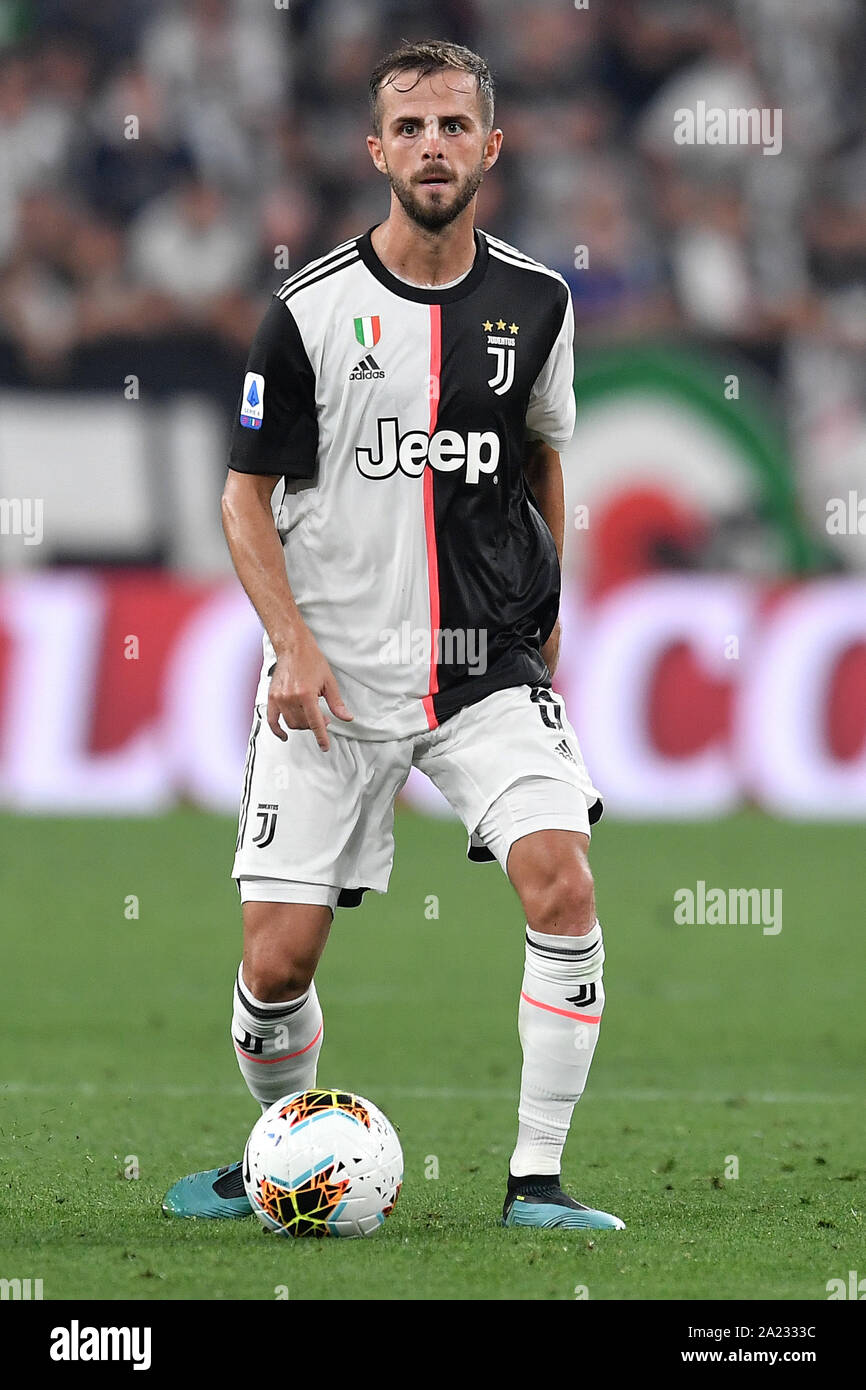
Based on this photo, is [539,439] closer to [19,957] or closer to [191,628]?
[19,957]

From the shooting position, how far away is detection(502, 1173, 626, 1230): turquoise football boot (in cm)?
439

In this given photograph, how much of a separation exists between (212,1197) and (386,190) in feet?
39.4

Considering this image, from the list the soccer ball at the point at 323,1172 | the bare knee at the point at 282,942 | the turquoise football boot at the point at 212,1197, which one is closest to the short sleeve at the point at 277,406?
the bare knee at the point at 282,942

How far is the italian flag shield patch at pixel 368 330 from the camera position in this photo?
457 cm

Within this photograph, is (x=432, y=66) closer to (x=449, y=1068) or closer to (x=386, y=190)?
(x=449, y=1068)

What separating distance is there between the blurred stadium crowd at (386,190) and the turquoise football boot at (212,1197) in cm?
960

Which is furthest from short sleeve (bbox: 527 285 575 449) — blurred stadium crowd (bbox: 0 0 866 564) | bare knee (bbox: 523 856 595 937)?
blurred stadium crowd (bbox: 0 0 866 564)

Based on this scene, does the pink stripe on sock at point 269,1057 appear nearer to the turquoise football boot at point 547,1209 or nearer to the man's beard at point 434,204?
the turquoise football boot at point 547,1209

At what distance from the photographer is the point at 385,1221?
4488 mm

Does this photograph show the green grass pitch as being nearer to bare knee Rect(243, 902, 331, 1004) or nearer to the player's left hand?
bare knee Rect(243, 902, 331, 1004)

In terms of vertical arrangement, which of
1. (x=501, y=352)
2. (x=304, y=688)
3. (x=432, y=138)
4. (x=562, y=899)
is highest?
(x=432, y=138)

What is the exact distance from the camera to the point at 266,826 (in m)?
4.59

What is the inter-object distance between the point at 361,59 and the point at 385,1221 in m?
13.1

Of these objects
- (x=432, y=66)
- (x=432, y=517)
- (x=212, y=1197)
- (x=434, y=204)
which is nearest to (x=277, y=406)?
(x=432, y=517)
